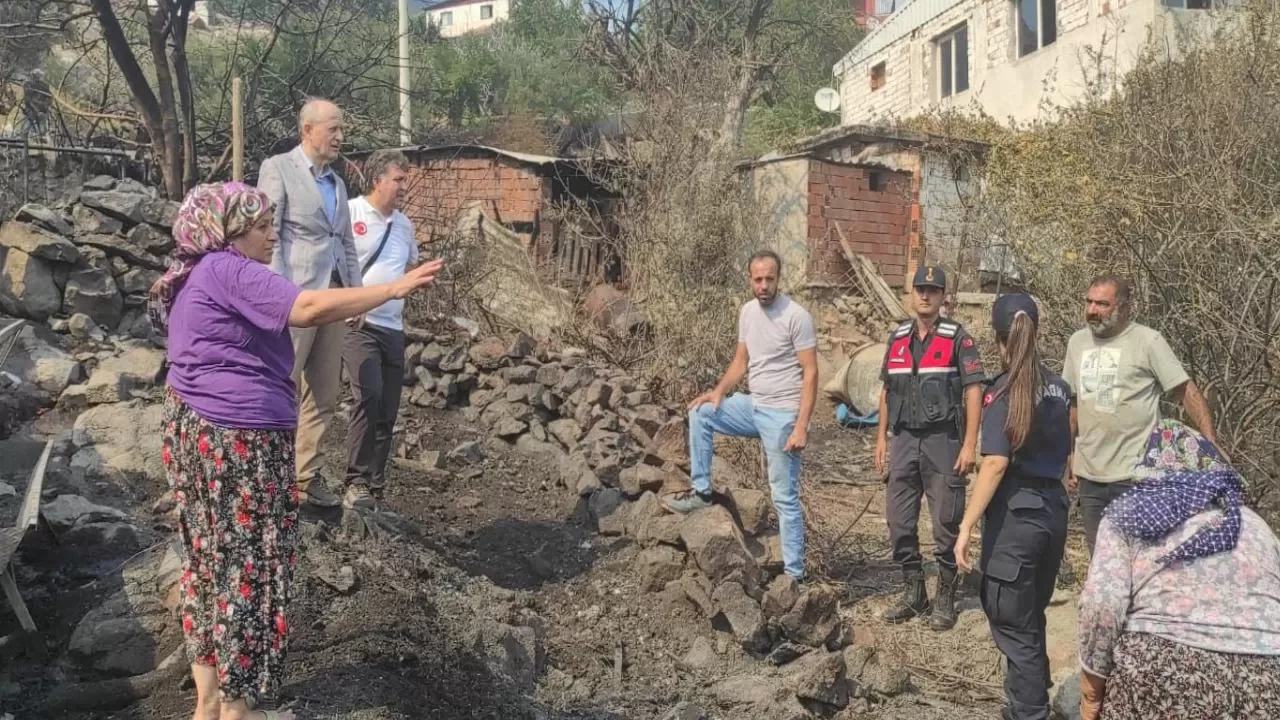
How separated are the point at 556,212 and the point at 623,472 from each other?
6.19 meters

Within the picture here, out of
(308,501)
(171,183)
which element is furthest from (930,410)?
(171,183)

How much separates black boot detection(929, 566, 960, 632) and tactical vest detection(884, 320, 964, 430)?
0.86m

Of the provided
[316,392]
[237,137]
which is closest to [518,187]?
[237,137]

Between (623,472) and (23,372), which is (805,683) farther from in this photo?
(23,372)

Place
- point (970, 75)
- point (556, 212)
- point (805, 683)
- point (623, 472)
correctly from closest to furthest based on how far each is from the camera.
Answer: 1. point (805, 683)
2. point (623, 472)
3. point (556, 212)
4. point (970, 75)

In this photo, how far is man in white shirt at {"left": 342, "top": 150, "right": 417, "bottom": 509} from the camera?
495 centimetres

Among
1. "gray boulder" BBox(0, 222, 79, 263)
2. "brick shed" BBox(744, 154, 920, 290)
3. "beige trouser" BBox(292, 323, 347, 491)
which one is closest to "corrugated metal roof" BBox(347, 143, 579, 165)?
"brick shed" BBox(744, 154, 920, 290)

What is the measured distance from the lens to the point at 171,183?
→ 10094 mm

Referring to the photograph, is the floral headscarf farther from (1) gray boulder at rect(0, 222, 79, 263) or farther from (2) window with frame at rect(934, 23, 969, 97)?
(2) window with frame at rect(934, 23, 969, 97)

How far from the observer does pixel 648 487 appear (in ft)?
20.3

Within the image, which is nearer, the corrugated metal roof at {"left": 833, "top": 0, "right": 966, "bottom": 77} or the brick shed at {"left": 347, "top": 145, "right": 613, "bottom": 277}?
the brick shed at {"left": 347, "top": 145, "right": 613, "bottom": 277}

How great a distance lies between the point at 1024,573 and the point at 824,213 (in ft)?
36.5

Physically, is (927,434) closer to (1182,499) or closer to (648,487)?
(648,487)

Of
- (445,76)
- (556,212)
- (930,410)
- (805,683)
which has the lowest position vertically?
(805,683)
